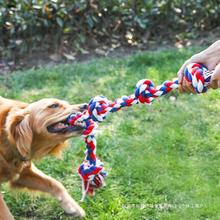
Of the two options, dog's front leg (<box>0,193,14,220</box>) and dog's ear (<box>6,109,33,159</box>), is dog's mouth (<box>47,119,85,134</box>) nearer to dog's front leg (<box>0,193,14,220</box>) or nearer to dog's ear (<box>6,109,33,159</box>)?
dog's ear (<box>6,109,33,159</box>)

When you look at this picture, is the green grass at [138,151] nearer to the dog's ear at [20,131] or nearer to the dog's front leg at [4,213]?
the dog's front leg at [4,213]

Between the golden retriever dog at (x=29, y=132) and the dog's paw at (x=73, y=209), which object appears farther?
the dog's paw at (x=73, y=209)

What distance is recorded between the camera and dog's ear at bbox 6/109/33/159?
3.85 metres

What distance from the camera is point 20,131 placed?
3.87 m

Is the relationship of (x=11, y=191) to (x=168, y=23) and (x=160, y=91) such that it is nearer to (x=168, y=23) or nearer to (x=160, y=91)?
(x=160, y=91)

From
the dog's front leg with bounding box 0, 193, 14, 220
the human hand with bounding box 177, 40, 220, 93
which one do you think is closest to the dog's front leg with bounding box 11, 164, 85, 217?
the dog's front leg with bounding box 0, 193, 14, 220

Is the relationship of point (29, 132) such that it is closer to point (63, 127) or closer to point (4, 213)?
point (63, 127)

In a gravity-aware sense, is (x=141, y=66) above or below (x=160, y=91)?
below

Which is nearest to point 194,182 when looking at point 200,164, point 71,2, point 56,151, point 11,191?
point 200,164

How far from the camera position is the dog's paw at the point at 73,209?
4230 mm

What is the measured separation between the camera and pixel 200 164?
189 inches

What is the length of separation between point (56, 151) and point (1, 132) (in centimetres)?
48

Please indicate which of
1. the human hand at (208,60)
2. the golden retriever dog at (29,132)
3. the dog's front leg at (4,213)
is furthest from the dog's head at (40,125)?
the human hand at (208,60)

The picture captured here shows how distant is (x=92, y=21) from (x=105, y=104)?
4143 millimetres
